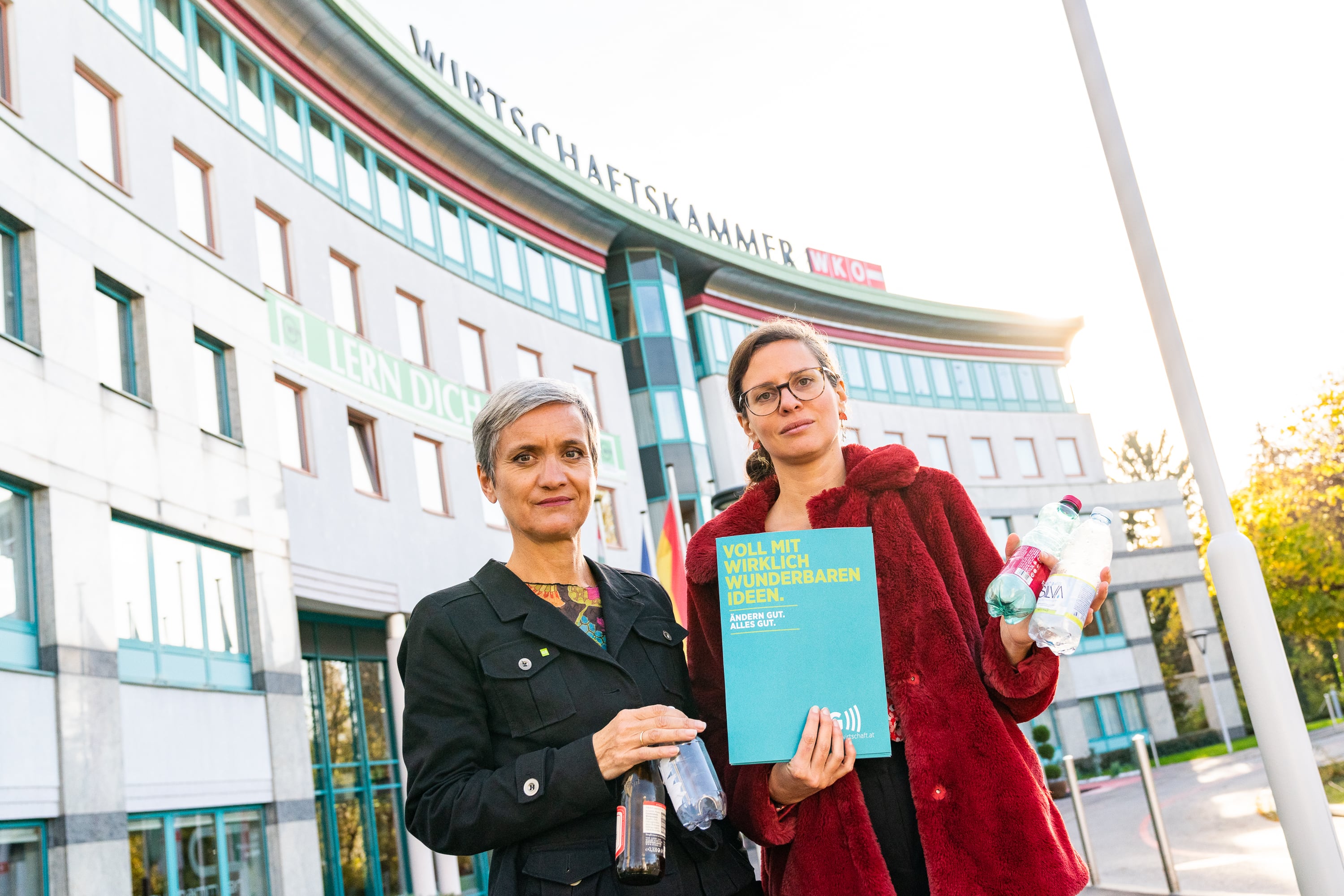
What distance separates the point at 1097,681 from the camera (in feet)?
126

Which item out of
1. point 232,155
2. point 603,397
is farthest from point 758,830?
point 603,397

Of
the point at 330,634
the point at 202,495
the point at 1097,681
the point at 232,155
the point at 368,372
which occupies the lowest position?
the point at 1097,681

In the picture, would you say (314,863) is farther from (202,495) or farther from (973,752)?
(973,752)

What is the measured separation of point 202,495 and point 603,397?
1321cm

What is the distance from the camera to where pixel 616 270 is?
2986 cm

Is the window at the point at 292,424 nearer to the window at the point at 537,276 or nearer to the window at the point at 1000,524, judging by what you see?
the window at the point at 537,276

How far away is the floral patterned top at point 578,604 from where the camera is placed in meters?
3.24

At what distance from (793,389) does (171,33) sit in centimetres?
1683

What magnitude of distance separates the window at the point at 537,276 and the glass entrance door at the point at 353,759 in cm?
941

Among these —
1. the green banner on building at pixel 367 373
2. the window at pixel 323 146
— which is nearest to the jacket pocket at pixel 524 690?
the green banner on building at pixel 367 373

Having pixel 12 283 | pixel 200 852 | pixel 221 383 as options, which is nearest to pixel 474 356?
pixel 221 383

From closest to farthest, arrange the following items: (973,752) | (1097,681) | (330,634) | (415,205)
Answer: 1. (973,752)
2. (330,634)
3. (415,205)
4. (1097,681)

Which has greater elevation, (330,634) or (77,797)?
(330,634)

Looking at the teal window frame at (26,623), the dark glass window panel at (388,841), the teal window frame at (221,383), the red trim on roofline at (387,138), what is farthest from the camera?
the dark glass window panel at (388,841)
